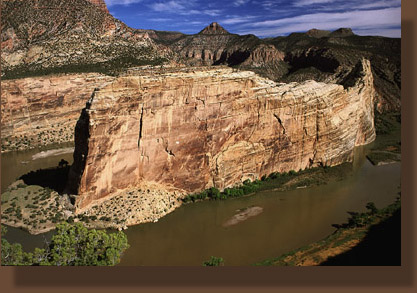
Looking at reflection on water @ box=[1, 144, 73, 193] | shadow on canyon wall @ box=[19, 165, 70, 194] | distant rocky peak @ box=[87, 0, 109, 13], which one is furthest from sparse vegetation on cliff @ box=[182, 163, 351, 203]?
distant rocky peak @ box=[87, 0, 109, 13]

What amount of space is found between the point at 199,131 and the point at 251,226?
7381 millimetres

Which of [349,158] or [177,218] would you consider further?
[349,158]

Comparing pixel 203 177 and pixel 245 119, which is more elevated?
pixel 245 119

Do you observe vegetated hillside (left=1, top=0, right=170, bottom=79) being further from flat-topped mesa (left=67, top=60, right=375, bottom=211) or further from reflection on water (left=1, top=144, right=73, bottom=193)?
flat-topped mesa (left=67, top=60, right=375, bottom=211)

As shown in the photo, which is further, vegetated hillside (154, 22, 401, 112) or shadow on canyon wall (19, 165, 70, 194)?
vegetated hillside (154, 22, 401, 112)

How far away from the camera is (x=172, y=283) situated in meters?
12.1

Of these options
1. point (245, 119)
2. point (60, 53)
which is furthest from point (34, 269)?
point (60, 53)

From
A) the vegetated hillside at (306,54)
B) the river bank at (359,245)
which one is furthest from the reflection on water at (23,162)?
the vegetated hillside at (306,54)

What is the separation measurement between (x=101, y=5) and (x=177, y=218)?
50334mm

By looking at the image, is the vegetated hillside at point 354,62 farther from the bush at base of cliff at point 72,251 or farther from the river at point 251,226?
the bush at base of cliff at point 72,251

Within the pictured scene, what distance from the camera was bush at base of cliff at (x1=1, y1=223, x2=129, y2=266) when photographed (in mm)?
14531

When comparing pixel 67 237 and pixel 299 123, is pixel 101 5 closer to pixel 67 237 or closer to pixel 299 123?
pixel 299 123

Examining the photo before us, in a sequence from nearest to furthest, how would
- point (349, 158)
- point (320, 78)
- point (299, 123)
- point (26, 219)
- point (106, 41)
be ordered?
point (26, 219), point (299, 123), point (349, 158), point (106, 41), point (320, 78)

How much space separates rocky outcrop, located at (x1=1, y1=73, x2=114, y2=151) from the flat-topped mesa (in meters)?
18.9
